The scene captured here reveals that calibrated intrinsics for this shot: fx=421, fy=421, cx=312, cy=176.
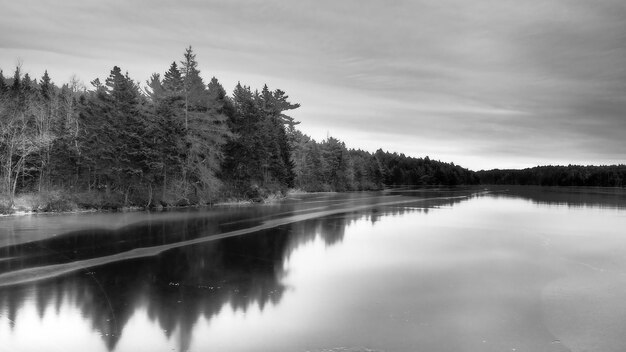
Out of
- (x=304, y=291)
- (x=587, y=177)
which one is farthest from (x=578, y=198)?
(x=587, y=177)

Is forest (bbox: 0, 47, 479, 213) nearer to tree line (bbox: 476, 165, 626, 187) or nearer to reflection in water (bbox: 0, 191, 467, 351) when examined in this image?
reflection in water (bbox: 0, 191, 467, 351)

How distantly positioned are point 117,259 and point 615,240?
25417 mm

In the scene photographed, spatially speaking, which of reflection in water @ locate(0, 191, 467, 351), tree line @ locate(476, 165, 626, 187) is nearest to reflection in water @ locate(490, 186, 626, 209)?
reflection in water @ locate(0, 191, 467, 351)

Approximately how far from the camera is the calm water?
8479 millimetres

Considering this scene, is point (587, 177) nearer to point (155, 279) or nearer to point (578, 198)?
point (578, 198)

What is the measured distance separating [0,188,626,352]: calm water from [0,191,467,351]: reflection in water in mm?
64

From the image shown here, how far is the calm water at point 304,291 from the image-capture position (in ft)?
27.8

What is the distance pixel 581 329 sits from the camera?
9203 mm

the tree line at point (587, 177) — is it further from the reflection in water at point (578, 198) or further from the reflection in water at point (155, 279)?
the reflection in water at point (155, 279)

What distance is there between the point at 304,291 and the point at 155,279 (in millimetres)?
4772

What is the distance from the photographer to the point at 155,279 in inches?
520

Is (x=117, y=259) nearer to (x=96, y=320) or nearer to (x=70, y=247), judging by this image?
(x=70, y=247)

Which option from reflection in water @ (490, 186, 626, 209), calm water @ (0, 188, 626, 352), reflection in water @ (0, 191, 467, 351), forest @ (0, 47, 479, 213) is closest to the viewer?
calm water @ (0, 188, 626, 352)

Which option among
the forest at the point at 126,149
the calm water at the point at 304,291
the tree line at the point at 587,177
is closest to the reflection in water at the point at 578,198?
the calm water at the point at 304,291
